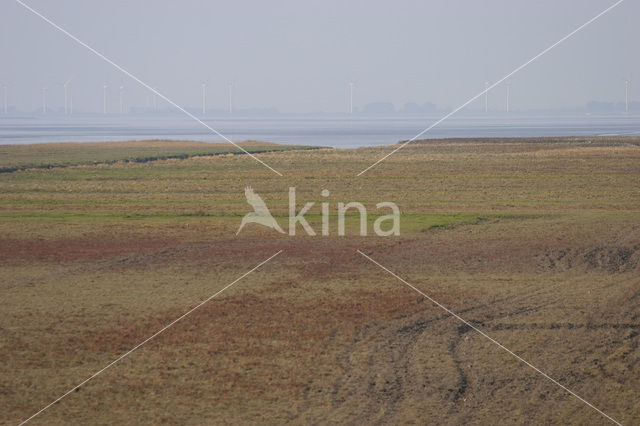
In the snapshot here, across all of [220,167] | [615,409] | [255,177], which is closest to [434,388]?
[615,409]

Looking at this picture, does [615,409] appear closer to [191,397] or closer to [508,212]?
[191,397]

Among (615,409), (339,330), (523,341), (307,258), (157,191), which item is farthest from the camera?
(157,191)
